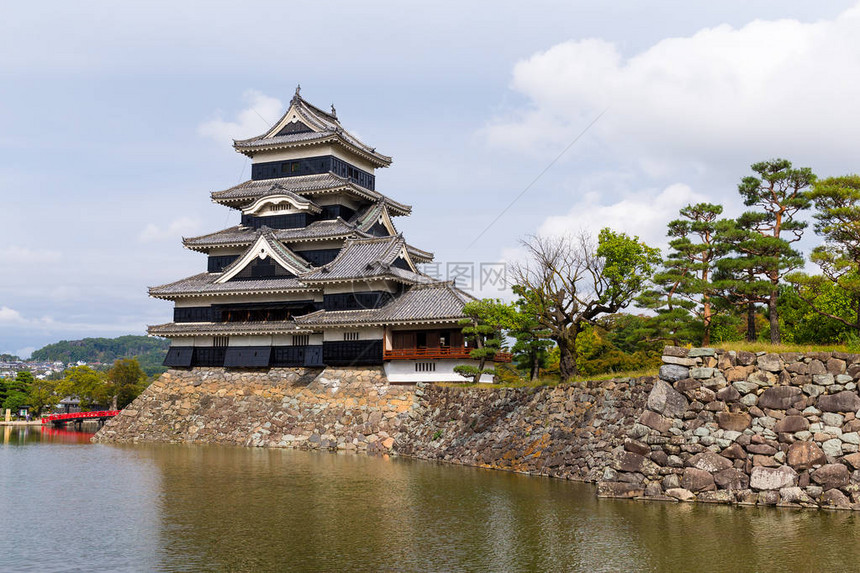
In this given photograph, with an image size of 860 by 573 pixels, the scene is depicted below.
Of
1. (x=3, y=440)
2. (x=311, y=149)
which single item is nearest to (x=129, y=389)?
(x=3, y=440)

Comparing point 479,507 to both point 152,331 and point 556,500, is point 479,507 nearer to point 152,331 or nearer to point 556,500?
point 556,500

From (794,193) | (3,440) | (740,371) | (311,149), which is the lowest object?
(3,440)

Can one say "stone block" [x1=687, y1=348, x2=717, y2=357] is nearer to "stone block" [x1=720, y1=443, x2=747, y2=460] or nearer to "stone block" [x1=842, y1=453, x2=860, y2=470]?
"stone block" [x1=720, y1=443, x2=747, y2=460]

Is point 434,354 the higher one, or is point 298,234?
point 298,234

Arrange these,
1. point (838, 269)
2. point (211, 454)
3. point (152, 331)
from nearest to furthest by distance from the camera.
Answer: point (838, 269), point (211, 454), point (152, 331)

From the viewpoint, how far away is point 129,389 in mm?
65438

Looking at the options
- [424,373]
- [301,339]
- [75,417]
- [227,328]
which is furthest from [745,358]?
[75,417]

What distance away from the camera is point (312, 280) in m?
36.5

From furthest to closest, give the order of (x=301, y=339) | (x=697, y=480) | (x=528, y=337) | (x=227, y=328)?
(x=227, y=328) → (x=301, y=339) → (x=528, y=337) → (x=697, y=480)

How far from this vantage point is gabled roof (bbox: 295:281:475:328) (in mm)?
33531

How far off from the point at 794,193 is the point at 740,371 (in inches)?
468

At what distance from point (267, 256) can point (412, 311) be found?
10.7 meters

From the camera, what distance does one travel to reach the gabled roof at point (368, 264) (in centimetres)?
3544

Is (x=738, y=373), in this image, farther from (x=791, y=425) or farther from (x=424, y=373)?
(x=424, y=373)
